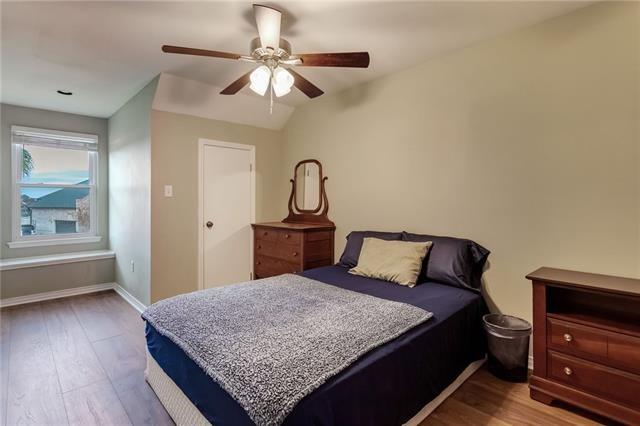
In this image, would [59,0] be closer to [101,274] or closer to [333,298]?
[333,298]

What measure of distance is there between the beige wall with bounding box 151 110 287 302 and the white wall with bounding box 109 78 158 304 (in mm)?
72

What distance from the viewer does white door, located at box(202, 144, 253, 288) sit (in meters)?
3.58

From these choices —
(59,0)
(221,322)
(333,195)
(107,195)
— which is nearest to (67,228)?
(107,195)

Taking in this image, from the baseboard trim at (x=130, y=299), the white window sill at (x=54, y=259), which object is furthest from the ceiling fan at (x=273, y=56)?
the white window sill at (x=54, y=259)

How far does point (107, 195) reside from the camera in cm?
448

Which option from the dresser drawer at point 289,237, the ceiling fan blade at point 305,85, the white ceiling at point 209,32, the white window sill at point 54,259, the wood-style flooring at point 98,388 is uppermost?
the white ceiling at point 209,32

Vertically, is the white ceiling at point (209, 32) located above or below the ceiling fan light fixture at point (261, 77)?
above

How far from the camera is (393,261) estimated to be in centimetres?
247

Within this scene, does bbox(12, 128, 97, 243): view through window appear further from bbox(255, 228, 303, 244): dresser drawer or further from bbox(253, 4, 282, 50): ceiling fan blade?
bbox(253, 4, 282, 50): ceiling fan blade

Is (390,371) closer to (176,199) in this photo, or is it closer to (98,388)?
(98,388)

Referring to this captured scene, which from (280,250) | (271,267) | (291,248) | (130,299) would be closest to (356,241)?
(291,248)

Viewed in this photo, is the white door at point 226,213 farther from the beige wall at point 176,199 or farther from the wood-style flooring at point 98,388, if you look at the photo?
the wood-style flooring at point 98,388

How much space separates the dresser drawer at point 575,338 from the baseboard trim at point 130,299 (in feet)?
11.7

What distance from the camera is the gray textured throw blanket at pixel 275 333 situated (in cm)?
112
